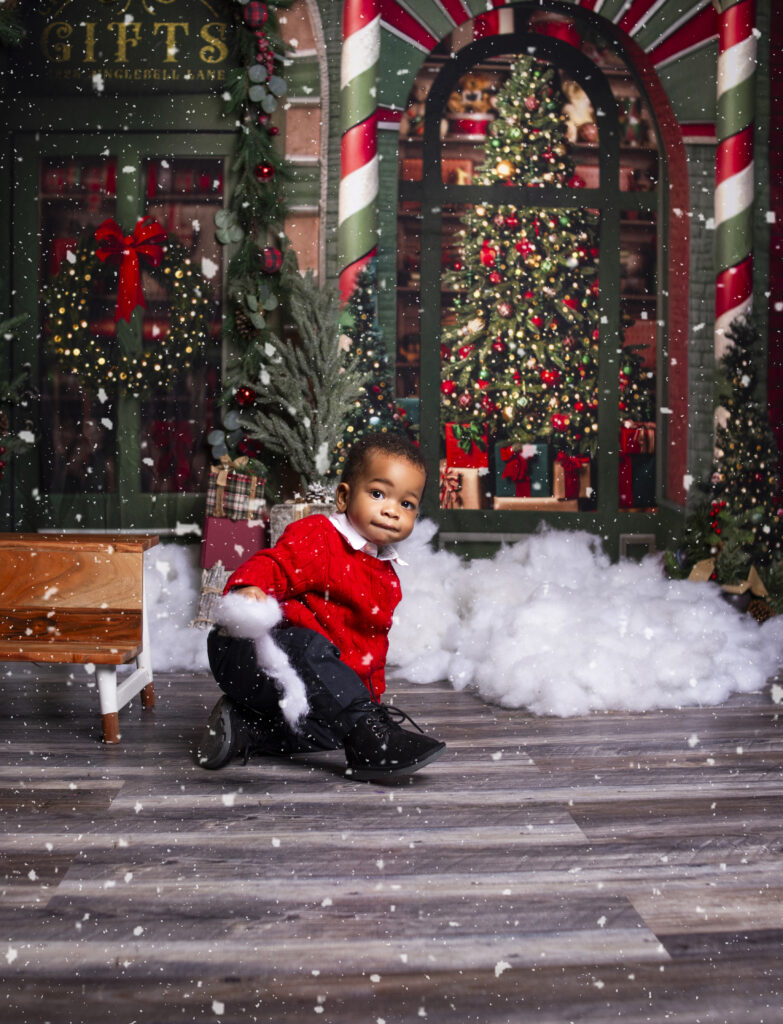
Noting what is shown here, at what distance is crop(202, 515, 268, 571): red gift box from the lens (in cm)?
501

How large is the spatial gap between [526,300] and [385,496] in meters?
3.84

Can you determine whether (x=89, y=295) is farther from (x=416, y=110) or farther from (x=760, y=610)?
(x=760, y=610)

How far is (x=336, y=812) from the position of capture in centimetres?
248

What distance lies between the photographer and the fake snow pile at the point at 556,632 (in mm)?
3627

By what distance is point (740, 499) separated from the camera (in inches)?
206

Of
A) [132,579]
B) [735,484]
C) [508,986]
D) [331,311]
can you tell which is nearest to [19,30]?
[331,311]

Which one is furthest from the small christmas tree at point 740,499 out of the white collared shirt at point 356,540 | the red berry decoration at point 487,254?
the white collared shirt at point 356,540

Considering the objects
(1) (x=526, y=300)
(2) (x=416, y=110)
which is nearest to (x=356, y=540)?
(1) (x=526, y=300)

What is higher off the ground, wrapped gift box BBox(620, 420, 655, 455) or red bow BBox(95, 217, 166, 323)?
red bow BBox(95, 217, 166, 323)

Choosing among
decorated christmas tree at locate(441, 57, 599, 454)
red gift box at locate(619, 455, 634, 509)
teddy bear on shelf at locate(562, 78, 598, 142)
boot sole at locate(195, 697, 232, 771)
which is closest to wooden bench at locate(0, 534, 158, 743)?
boot sole at locate(195, 697, 232, 771)

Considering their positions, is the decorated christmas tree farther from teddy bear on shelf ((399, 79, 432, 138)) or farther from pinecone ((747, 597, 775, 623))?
pinecone ((747, 597, 775, 623))

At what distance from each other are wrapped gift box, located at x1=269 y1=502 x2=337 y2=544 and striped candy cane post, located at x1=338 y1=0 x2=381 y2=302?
1.46 m

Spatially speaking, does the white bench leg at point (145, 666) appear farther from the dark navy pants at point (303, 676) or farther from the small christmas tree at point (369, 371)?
the small christmas tree at point (369, 371)

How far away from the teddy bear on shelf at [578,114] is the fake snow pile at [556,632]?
8.74ft
